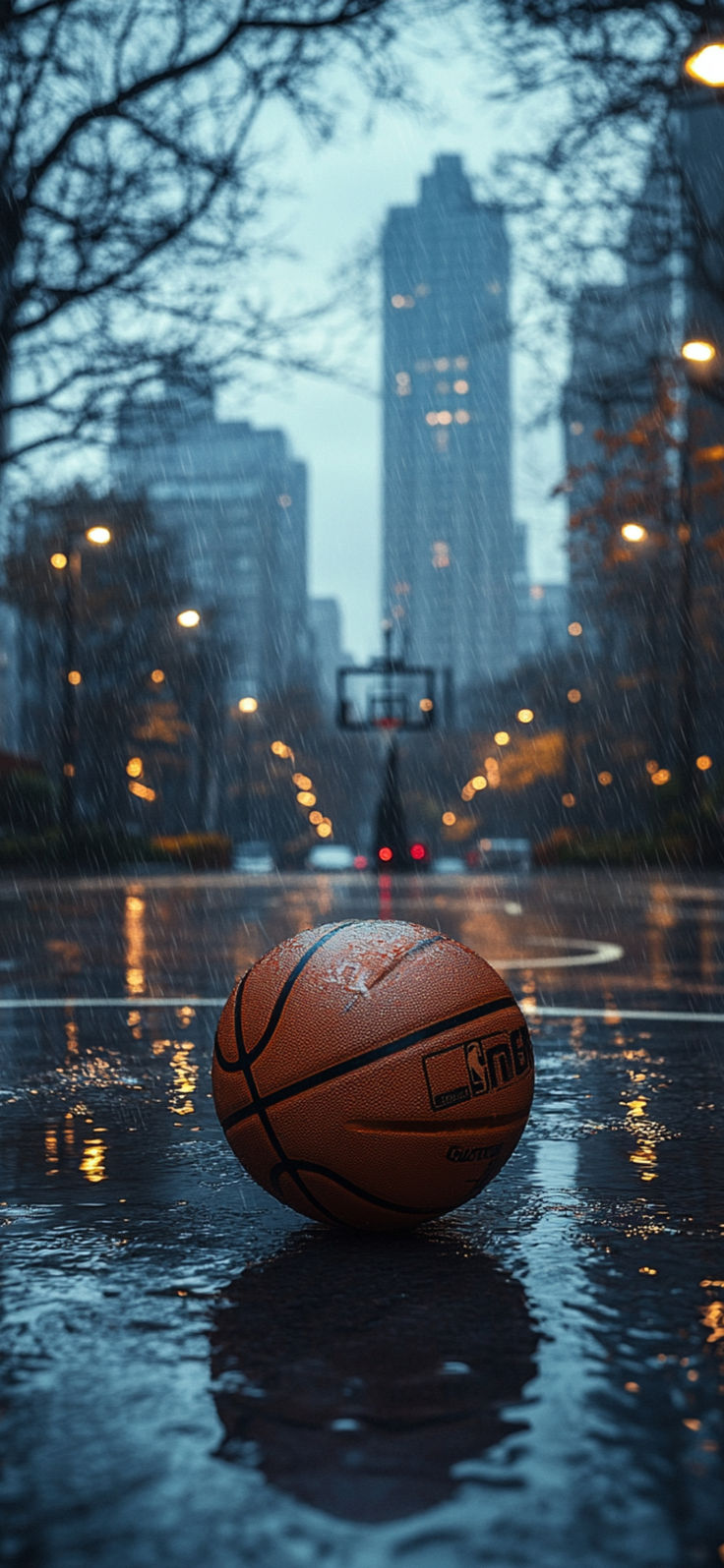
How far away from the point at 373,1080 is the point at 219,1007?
6806mm

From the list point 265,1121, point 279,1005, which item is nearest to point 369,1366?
point 265,1121

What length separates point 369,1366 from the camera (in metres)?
3.74

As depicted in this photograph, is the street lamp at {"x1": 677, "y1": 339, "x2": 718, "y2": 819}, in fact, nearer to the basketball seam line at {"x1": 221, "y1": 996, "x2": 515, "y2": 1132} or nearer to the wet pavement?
the wet pavement

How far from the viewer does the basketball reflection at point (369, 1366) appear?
3.11 meters

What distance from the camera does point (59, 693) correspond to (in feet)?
250

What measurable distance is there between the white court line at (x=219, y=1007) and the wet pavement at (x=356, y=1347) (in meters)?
2.25

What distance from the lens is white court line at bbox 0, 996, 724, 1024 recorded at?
1095cm

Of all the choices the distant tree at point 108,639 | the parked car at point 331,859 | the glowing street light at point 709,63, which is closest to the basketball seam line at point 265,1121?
the glowing street light at point 709,63

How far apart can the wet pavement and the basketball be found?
199 mm

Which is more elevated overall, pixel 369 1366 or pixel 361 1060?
pixel 361 1060

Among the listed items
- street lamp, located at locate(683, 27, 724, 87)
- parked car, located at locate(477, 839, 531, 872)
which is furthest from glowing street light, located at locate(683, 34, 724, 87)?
parked car, located at locate(477, 839, 531, 872)

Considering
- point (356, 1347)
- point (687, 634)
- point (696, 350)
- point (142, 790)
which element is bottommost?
point (356, 1347)

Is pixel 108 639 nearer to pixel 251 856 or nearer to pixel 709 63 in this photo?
pixel 251 856

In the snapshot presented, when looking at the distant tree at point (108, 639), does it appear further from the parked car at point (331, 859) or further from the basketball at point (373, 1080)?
the basketball at point (373, 1080)
